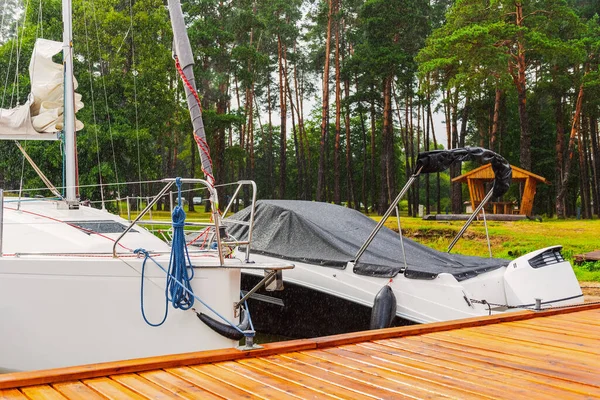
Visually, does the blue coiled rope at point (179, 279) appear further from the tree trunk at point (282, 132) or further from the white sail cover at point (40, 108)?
the tree trunk at point (282, 132)

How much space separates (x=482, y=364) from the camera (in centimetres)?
346

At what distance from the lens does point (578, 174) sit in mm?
34469

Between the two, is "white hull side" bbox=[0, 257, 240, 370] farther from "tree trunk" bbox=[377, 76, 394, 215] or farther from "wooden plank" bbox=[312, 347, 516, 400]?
"tree trunk" bbox=[377, 76, 394, 215]

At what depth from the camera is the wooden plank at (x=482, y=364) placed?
118 inches

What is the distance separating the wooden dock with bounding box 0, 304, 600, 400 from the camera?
2865mm

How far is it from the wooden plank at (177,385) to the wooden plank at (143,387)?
3 cm

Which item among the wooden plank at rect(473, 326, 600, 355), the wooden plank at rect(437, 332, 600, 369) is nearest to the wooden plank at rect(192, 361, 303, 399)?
the wooden plank at rect(437, 332, 600, 369)

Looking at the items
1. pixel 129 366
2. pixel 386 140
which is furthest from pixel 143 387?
pixel 386 140

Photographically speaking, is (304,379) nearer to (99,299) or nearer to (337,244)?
(99,299)

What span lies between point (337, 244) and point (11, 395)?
4.36 metres

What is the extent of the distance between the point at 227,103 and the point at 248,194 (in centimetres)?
772

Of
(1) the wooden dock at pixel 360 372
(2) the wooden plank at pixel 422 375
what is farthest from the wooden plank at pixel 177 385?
(2) the wooden plank at pixel 422 375

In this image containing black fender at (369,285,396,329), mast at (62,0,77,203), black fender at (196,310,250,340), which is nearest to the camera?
black fender at (196,310,250,340)

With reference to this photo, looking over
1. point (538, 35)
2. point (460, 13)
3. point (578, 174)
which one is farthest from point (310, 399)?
point (578, 174)
